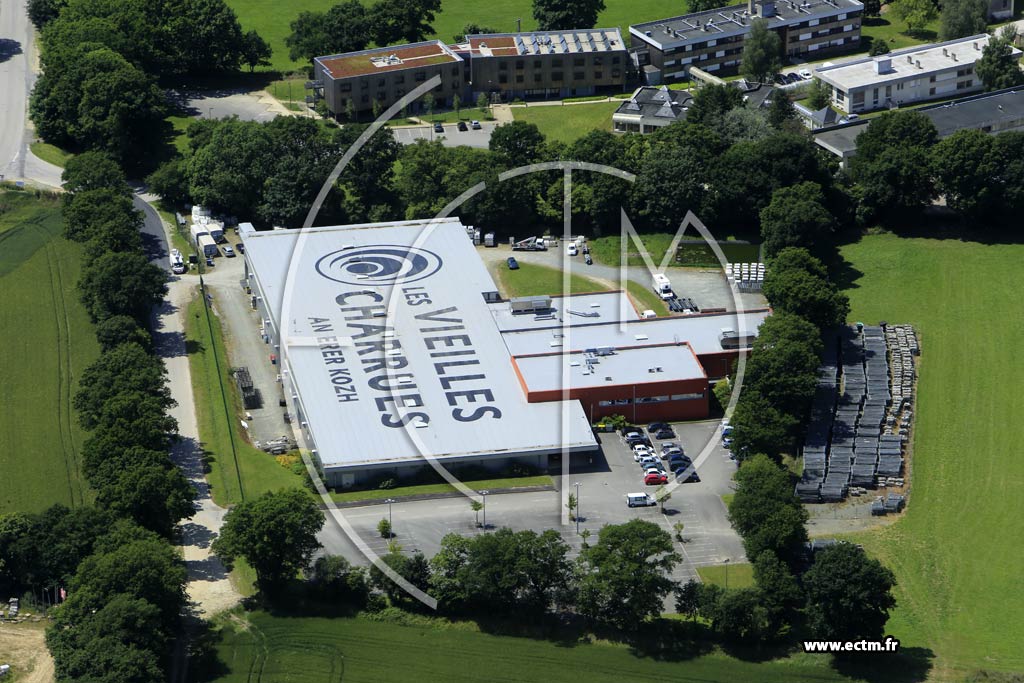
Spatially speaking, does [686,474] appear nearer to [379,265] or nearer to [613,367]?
[613,367]

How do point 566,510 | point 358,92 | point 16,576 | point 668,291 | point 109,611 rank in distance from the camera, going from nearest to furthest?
point 109,611, point 16,576, point 566,510, point 668,291, point 358,92

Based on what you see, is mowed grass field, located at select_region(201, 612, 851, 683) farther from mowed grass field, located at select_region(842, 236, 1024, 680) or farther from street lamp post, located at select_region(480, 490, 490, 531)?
street lamp post, located at select_region(480, 490, 490, 531)

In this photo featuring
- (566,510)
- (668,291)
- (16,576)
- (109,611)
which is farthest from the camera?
(668,291)

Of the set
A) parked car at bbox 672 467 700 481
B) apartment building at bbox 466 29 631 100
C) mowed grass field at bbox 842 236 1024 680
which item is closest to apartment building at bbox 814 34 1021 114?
apartment building at bbox 466 29 631 100

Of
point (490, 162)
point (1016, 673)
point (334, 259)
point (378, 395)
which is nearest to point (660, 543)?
point (1016, 673)

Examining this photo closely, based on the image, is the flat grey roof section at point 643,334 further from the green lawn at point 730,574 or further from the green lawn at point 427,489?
the green lawn at point 730,574

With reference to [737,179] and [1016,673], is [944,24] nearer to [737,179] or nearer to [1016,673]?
[737,179]

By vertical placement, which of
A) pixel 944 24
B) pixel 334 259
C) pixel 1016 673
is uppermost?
pixel 944 24
